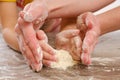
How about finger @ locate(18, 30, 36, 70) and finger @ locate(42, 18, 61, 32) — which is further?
finger @ locate(42, 18, 61, 32)

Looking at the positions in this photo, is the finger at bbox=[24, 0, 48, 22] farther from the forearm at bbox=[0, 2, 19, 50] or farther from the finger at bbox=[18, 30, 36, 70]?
the forearm at bbox=[0, 2, 19, 50]

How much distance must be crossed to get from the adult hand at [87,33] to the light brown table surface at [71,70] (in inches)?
1.6

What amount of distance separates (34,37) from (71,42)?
0.13 metres

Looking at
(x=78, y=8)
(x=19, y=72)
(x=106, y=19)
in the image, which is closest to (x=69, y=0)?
(x=78, y=8)

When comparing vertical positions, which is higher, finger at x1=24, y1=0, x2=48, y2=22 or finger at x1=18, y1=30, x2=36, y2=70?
finger at x1=24, y1=0, x2=48, y2=22

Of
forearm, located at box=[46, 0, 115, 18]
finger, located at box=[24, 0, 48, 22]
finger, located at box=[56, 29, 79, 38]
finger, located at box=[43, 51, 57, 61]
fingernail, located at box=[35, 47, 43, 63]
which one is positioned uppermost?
finger, located at box=[24, 0, 48, 22]

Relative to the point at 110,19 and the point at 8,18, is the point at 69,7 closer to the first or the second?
the point at 110,19

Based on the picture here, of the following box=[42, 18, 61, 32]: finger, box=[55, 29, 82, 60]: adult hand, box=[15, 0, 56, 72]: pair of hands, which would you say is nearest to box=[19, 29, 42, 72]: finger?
box=[15, 0, 56, 72]: pair of hands

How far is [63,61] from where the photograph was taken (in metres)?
0.75

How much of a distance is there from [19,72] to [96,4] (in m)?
0.43

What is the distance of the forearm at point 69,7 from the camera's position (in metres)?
0.83

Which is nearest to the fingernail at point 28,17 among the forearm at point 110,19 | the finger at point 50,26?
the forearm at point 110,19

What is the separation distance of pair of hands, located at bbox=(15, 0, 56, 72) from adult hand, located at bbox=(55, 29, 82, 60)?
0.23 feet

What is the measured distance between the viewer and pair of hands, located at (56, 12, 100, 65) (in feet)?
2.35
